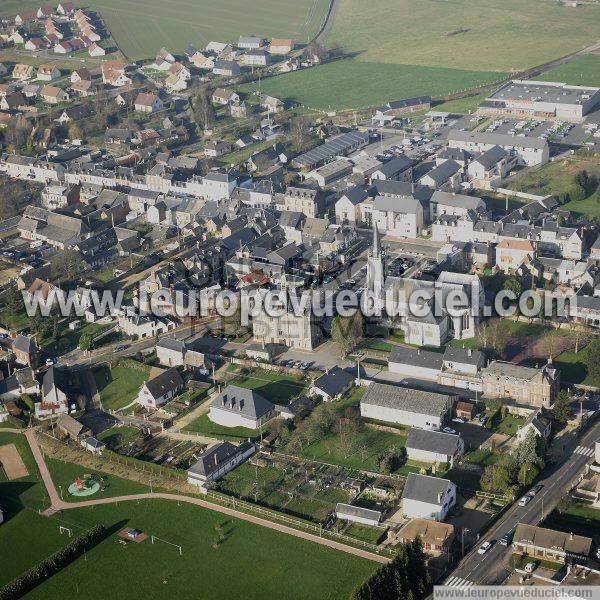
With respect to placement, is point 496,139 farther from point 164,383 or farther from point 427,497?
point 427,497

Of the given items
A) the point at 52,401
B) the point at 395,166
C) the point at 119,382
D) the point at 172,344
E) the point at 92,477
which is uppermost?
the point at 395,166

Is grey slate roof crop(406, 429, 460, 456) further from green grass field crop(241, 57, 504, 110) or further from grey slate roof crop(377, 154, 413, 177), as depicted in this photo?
green grass field crop(241, 57, 504, 110)

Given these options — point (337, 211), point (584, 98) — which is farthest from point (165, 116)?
point (584, 98)

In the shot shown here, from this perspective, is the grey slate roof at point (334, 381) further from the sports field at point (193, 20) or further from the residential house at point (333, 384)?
the sports field at point (193, 20)

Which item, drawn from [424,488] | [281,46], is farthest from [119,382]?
[281,46]

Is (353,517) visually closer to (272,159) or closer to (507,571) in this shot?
(507,571)

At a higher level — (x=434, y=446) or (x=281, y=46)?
(x=281, y=46)

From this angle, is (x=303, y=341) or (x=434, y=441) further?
(x=303, y=341)
